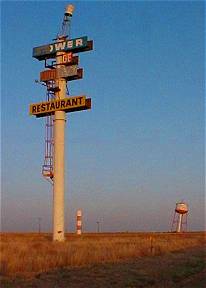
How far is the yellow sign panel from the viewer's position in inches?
1775

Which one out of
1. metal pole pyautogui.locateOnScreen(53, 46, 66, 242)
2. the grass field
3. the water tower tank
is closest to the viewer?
the grass field

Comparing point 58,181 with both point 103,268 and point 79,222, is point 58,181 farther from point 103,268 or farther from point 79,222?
point 103,268

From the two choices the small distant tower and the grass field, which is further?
the small distant tower

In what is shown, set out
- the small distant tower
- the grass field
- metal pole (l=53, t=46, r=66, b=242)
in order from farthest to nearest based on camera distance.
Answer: the small distant tower → metal pole (l=53, t=46, r=66, b=242) → the grass field

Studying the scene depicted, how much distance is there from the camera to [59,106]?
1810 inches

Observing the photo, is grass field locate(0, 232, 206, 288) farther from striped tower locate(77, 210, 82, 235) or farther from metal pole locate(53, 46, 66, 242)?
striped tower locate(77, 210, 82, 235)

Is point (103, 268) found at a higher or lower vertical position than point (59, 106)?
lower

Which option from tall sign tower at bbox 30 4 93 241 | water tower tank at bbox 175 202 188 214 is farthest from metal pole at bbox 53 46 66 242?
water tower tank at bbox 175 202 188 214

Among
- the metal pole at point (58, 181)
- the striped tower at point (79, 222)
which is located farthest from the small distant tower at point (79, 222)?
the metal pole at point (58, 181)

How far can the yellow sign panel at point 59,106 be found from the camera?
45094 millimetres

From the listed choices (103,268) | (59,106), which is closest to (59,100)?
(59,106)

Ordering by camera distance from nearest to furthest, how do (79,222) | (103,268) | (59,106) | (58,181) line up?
(103,268), (58,181), (59,106), (79,222)

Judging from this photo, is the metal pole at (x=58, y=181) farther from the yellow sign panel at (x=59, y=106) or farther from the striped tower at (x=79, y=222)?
the striped tower at (x=79, y=222)

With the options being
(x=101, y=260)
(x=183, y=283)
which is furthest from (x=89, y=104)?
(x=183, y=283)
